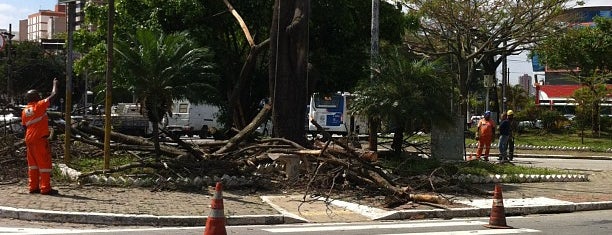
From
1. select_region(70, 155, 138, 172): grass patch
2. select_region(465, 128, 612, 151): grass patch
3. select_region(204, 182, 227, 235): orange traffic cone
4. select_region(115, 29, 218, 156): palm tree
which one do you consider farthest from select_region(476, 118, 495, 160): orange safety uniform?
select_region(204, 182, 227, 235): orange traffic cone

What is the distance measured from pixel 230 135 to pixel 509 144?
10518mm

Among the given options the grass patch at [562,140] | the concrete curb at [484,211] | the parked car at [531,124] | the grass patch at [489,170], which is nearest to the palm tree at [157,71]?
the concrete curb at [484,211]

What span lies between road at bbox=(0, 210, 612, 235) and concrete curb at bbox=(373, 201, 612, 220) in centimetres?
31

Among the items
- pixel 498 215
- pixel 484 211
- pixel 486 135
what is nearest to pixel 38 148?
pixel 498 215

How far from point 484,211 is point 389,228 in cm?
253

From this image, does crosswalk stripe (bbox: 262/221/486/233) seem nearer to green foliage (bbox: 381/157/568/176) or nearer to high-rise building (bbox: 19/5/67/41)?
green foliage (bbox: 381/157/568/176)

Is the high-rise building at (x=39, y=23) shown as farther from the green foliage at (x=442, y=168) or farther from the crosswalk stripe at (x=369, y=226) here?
the crosswalk stripe at (x=369, y=226)

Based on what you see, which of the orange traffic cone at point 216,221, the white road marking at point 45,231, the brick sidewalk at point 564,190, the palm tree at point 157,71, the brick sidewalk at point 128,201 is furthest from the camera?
the palm tree at point 157,71

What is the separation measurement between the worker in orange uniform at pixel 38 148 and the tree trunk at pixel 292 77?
18.8 ft

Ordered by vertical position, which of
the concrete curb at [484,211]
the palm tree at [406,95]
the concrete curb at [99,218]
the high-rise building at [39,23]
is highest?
the high-rise building at [39,23]

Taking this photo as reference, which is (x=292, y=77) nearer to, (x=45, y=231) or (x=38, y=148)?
(x=38, y=148)

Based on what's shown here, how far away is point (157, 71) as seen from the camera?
1320 centimetres

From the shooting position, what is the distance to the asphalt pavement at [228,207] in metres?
9.30

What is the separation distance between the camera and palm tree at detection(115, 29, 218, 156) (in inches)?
519
